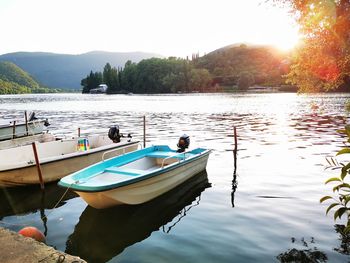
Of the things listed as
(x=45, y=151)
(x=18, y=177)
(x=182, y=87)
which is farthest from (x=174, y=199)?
(x=182, y=87)

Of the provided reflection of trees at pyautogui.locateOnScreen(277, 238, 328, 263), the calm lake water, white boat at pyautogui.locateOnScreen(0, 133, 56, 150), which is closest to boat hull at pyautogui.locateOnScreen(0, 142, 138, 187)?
the calm lake water

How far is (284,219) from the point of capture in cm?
1076

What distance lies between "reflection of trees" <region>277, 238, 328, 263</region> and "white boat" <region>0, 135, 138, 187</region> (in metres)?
7.83

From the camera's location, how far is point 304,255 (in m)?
8.38

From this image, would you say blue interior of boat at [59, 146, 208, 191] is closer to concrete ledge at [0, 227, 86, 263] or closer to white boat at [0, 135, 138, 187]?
white boat at [0, 135, 138, 187]

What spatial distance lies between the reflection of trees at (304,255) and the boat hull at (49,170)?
32.7 ft

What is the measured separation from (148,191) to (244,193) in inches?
174

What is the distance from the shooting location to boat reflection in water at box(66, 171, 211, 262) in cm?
887

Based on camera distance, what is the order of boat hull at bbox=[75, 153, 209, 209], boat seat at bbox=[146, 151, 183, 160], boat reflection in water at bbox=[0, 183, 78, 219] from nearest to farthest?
boat hull at bbox=[75, 153, 209, 209], boat reflection in water at bbox=[0, 183, 78, 219], boat seat at bbox=[146, 151, 183, 160]

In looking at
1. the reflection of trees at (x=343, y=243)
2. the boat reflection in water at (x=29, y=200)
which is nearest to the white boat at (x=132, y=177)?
the boat reflection in water at (x=29, y=200)

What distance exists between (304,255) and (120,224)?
568 centimetres

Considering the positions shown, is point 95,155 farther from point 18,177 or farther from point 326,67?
point 326,67

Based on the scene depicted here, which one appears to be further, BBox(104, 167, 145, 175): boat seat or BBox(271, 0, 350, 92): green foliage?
BBox(271, 0, 350, 92): green foliage

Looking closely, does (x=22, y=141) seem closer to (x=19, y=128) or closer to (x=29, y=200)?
(x=19, y=128)
